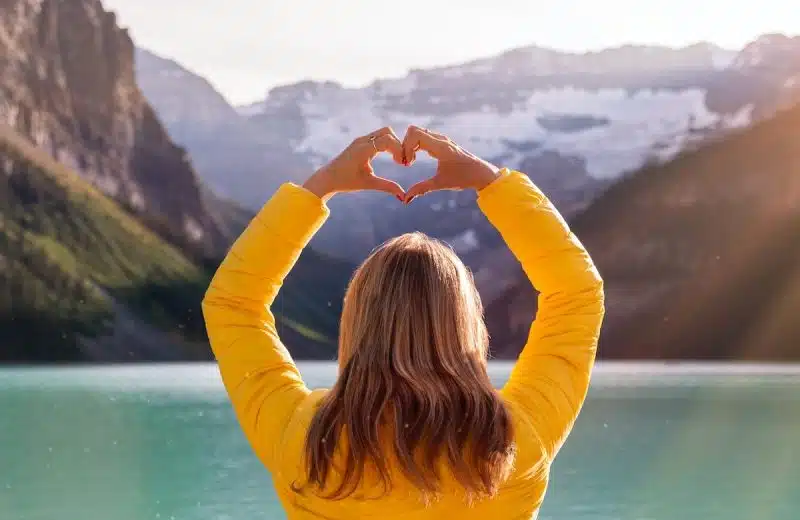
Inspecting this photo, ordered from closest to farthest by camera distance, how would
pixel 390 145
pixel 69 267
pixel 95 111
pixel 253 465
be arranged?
pixel 390 145
pixel 253 465
pixel 69 267
pixel 95 111

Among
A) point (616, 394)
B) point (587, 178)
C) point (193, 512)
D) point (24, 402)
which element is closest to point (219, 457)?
point (193, 512)

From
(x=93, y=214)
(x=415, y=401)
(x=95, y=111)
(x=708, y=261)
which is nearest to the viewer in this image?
(x=415, y=401)

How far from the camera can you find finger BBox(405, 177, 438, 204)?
2104 millimetres

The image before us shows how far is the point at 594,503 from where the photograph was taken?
15.2 metres

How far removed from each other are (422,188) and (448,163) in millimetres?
74

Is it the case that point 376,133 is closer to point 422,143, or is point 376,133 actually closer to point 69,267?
point 422,143

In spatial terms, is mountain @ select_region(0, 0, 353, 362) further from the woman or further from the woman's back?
the woman's back

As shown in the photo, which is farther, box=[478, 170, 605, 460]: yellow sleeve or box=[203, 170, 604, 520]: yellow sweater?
box=[478, 170, 605, 460]: yellow sleeve

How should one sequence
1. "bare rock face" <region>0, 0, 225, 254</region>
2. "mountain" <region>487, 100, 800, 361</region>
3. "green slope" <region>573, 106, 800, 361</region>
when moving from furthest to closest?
"mountain" <region>487, 100, 800, 361</region> < "green slope" <region>573, 106, 800, 361</region> < "bare rock face" <region>0, 0, 225, 254</region>

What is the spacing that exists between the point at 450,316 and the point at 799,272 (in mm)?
A: 127347

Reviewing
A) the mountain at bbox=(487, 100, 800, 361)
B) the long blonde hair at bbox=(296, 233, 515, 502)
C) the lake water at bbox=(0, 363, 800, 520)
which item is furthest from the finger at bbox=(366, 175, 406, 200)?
the mountain at bbox=(487, 100, 800, 361)

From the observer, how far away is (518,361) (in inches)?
82.7

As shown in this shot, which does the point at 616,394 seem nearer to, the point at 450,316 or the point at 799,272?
the point at 450,316

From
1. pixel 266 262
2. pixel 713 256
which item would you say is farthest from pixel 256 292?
pixel 713 256
